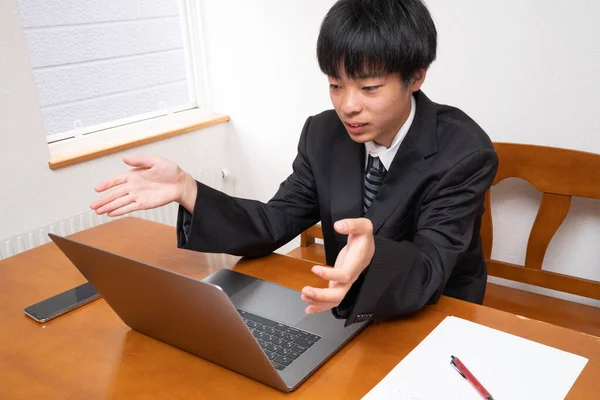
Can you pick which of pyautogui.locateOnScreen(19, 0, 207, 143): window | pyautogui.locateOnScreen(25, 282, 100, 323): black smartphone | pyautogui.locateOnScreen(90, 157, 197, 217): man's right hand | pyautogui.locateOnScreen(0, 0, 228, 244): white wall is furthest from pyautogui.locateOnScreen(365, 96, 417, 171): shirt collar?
pyautogui.locateOnScreen(19, 0, 207, 143): window

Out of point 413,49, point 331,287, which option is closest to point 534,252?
point 413,49

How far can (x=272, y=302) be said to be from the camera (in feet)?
3.35

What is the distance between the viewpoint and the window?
6.60ft

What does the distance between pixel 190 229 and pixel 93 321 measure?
0.24 meters

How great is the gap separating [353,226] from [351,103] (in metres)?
0.39

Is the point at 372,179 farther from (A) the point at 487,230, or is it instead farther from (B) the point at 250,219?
(A) the point at 487,230

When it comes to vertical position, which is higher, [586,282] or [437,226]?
[437,226]

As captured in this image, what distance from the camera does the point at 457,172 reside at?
1.12 meters

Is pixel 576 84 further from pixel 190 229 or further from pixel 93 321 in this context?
pixel 93 321

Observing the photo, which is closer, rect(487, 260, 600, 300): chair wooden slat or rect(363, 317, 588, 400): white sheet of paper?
rect(363, 317, 588, 400): white sheet of paper

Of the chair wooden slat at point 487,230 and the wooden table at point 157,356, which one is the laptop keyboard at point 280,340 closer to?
the wooden table at point 157,356

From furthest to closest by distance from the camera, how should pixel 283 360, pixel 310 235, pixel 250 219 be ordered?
pixel 310 235 < pixel 250 219 < pixel 283 360

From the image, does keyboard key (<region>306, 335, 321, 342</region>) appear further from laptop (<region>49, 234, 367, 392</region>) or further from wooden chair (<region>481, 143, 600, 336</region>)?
wooden chair (<region>481, 143, 600, 336</region>)

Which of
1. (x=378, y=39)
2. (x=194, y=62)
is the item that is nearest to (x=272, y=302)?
(x=378, y=39)
